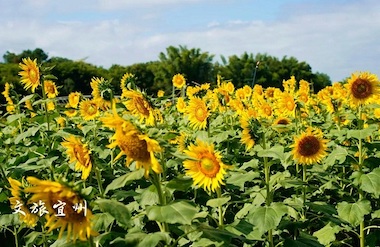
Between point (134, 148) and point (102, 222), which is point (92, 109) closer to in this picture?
point (102, 222)

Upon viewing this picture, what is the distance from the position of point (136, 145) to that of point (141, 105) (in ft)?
3.65

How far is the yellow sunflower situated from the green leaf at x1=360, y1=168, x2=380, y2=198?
6.98 feet

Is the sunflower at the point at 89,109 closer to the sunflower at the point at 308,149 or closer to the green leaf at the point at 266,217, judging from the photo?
the sunflower at the point at 308,149

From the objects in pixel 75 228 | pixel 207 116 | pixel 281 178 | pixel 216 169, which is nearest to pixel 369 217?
pixel 207 116

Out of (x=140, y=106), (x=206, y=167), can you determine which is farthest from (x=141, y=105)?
(x=206, y=167)

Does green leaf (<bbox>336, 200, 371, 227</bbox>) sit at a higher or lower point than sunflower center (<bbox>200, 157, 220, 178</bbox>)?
lower

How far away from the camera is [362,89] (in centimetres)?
414

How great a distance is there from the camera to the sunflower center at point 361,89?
4133 mm

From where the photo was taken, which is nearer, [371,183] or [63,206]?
[63,206]

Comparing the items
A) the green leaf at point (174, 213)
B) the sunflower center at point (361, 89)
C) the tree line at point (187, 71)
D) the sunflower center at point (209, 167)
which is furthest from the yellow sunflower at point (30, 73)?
the tree line at point (187, 71)

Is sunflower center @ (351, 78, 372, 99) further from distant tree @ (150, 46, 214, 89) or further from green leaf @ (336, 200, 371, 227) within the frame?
distant tree @ (150, 46, 214, 89)

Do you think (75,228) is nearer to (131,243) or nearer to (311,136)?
(131,243)

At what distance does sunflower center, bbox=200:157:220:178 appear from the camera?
2.58 meters

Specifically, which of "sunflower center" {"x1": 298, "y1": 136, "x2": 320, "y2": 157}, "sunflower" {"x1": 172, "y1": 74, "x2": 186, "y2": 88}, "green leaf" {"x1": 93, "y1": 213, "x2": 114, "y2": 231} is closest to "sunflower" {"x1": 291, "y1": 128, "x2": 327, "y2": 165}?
"sunflower center" {"x1": 298, "y1": 136, "x2": 320, "y2": 157}
